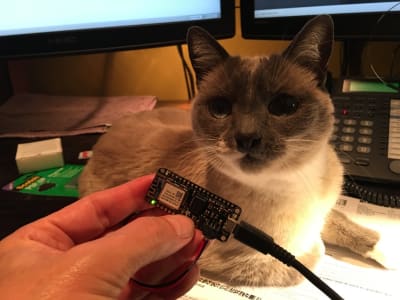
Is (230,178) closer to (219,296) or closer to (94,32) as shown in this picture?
(219,296)

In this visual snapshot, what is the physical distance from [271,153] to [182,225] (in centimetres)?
21

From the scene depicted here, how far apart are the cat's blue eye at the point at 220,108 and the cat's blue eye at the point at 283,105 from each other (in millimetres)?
85

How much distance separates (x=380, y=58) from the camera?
1.33 m

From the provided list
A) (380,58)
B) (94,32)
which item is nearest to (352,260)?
(380,58)

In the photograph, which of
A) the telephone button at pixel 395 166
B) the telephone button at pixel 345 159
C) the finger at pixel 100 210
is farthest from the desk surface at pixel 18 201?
the telephone button at pixel 395 166

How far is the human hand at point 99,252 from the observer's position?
1.41 ft

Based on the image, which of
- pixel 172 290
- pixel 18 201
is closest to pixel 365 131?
pixel 172 290

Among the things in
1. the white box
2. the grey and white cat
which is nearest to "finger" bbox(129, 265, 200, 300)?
the grey and white cat

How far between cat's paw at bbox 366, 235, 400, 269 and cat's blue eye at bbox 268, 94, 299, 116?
34 centimetres

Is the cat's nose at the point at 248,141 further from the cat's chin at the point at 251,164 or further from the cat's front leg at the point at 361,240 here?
the cat's front leg at the point at 361,240

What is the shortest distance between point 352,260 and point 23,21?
109 cm

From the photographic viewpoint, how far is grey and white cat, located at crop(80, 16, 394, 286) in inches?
26.3

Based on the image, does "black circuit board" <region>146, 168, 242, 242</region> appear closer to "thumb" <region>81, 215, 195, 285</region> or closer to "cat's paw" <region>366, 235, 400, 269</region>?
"thumb" <region>81, 215, 195, 285</region>

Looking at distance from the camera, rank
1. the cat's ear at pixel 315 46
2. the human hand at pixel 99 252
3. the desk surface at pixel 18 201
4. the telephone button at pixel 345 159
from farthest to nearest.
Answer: the telephone button at pixel 345 159, the desk surface at pixel 18 201, the cat's ear at pixel 315 46, the human hand at pixel 99 252
